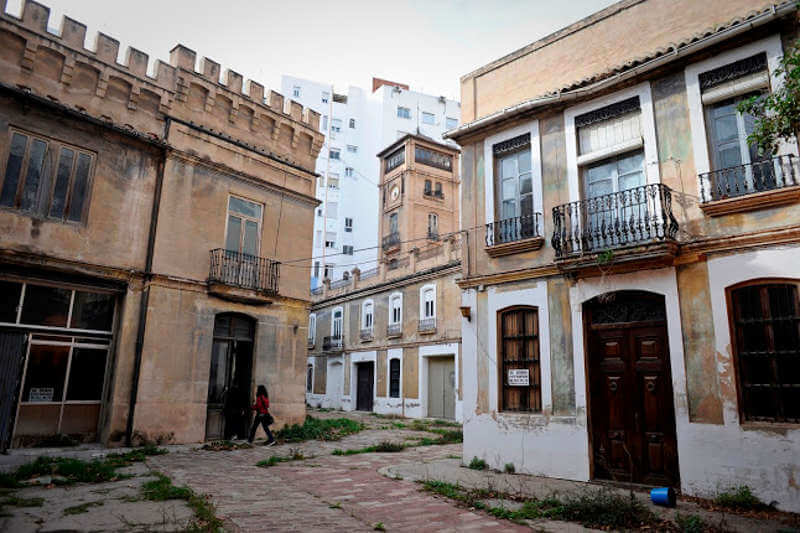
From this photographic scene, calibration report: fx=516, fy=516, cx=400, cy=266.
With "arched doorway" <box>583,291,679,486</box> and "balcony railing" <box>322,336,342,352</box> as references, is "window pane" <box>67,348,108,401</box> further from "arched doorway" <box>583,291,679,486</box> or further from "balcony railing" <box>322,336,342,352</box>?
"balcony railing" <box>322,336,342,352</box>

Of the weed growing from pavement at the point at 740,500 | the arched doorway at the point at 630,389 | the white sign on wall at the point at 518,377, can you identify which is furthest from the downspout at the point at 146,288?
the weed growing from pavement at the point at 740,500

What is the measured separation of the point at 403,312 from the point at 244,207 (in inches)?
508

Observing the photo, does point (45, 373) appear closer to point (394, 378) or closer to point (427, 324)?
point (427, 324)

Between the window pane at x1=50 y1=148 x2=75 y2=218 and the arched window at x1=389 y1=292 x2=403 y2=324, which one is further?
the arched window at x1=389 y1=292 x2=403 y2=324

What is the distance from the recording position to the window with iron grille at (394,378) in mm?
26234

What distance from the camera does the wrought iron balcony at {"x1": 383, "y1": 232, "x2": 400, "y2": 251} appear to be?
115 feet

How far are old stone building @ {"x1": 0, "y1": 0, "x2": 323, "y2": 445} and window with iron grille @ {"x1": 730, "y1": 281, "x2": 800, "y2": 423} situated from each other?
11187mm

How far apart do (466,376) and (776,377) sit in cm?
522

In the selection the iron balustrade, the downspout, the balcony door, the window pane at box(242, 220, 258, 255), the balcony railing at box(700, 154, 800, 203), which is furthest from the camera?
the window pane at box(242, 220, 258, 255)

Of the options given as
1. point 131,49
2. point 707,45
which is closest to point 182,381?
point 131,49

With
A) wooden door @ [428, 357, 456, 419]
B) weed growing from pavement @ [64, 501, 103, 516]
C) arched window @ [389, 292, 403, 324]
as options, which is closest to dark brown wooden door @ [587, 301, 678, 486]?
weed growing from pavement @ [64, 501, 103, 516]

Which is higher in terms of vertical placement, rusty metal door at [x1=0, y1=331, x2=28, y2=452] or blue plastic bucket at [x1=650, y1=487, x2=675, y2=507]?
rusty metal door at [x1=0, y1=331, x2=28, y2=452]

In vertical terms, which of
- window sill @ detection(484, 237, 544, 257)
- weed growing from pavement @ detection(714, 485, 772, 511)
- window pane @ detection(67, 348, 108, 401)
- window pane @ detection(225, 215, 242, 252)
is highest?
window pane @ detection(225, 215, 242, 252)

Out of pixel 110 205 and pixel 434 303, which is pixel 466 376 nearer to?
pixel 110 205
